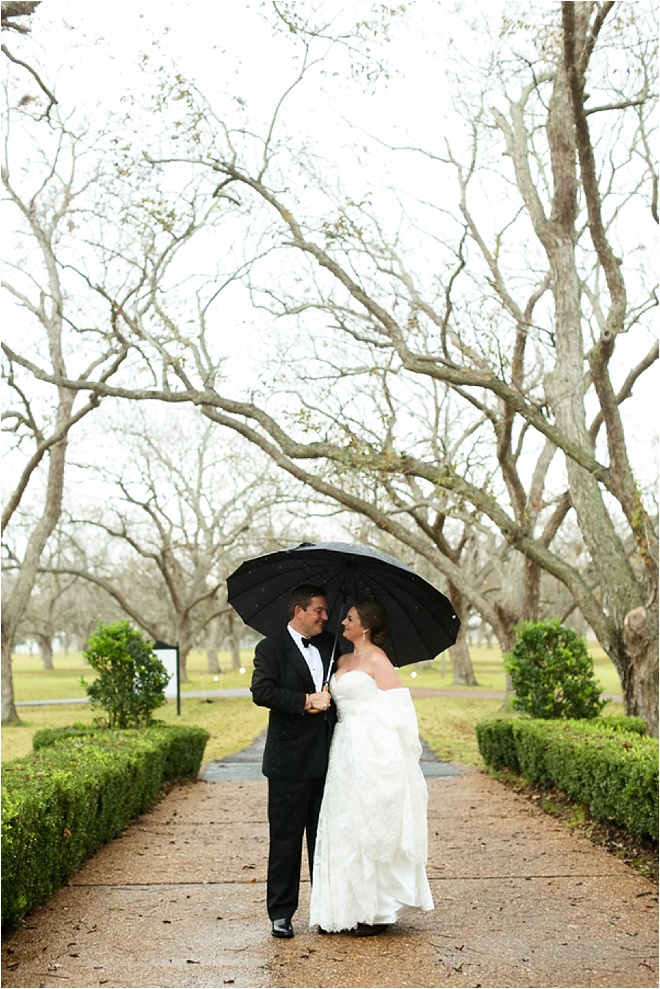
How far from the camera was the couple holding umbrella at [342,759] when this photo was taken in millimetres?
5727

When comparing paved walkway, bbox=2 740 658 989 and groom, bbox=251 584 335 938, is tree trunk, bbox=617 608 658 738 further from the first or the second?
groom, bbox=251 584 335 938

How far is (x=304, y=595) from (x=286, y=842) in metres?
1.36

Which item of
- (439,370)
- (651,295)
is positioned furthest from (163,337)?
(651,295)

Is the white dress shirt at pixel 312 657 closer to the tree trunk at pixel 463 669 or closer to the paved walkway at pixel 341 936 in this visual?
the paved walkway at pixel 341 936

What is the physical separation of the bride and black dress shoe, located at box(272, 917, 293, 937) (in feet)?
0.44

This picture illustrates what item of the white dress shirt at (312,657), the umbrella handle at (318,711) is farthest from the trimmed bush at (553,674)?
the umbrella handle at (318,711)

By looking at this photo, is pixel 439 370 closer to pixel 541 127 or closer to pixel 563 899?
pixel 541 127

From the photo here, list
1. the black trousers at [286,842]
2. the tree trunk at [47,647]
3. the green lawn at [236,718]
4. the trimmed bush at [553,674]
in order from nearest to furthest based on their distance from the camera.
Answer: the black trousers at [286,842], the trimmed bush at [553,674], the green lawn at [236,718], the tree trunk at [47,647]

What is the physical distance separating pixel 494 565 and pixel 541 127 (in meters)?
13.1

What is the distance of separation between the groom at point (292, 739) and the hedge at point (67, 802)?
142 centimetres

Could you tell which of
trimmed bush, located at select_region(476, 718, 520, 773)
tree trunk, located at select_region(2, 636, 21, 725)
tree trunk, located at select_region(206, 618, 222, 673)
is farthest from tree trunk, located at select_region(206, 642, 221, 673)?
trimmed bush, located at select_region(476, 718, 520, 773)

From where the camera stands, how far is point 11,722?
81.1 feet

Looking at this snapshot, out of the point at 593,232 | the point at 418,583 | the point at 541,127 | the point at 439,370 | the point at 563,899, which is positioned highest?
the point at 541,127

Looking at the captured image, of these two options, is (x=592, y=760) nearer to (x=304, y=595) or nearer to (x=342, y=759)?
(x=342, y=759)
